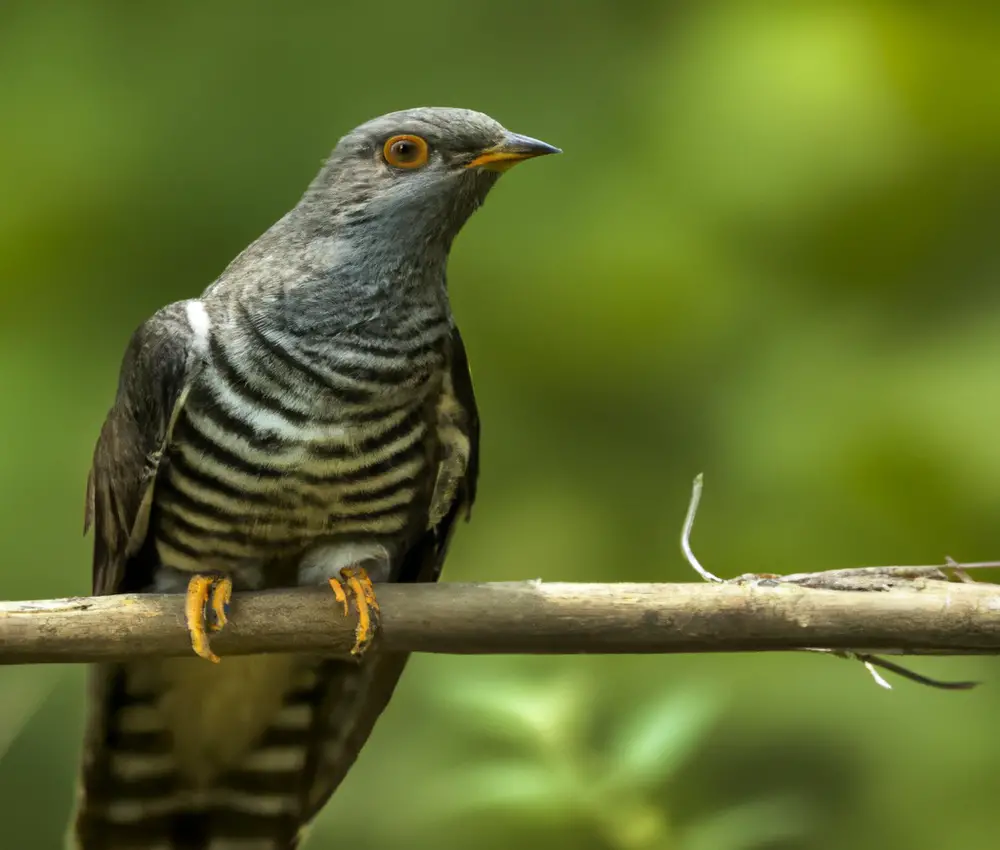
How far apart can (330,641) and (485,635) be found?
0.23 metres

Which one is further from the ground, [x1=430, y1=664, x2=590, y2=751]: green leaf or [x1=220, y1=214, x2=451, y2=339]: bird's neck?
[x1=220, y1=214, x2=451, y2=339]: bird's neck

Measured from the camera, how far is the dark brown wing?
1.66m

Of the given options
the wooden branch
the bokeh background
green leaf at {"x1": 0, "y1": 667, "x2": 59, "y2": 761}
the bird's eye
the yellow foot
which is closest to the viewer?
the wooden branch

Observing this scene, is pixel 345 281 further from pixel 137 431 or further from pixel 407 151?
pixel 137 431

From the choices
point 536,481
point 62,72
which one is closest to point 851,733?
point 536,481

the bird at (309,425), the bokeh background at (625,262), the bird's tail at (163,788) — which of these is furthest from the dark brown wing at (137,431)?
the bokeh background at (625,262)

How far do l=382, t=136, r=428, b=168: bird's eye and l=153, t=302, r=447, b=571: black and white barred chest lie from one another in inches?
9.5

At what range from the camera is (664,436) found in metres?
2.76

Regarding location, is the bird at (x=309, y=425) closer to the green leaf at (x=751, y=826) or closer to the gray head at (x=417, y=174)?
the gray head at (x=417, y=174)

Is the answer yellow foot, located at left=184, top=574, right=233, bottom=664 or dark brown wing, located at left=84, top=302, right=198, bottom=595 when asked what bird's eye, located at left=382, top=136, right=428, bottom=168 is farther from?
yellow foot, located at left=184, top=574, right=233, bottom=664

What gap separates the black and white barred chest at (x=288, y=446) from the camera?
1.64 metres

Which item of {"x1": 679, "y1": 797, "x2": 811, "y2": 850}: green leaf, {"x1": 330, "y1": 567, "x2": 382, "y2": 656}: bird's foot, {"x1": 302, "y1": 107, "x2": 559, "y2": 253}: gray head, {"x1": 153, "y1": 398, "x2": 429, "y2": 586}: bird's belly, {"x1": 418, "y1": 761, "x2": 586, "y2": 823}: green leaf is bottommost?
{"x1": 679, "y1": 797, "x2": 811, "y2": 850}: green leaf

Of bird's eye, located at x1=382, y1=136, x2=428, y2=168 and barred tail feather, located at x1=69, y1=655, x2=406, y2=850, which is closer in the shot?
bird's eye, located at x1=382, y1=136, x2=428, y2=168

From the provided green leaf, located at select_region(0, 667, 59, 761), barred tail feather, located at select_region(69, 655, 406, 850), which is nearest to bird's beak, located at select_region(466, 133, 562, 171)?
barred tail feather, located at select_region(69, 655, 406, 850)
